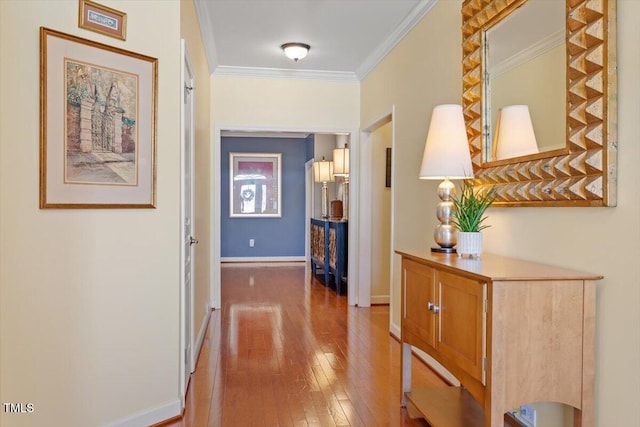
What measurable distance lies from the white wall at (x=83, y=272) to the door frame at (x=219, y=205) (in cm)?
245

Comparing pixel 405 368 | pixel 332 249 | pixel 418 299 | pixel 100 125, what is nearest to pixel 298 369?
pixel 405 368

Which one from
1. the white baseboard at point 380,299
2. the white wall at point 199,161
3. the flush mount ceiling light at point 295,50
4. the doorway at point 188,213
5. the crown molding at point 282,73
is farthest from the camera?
the white baseboard at point 380,299

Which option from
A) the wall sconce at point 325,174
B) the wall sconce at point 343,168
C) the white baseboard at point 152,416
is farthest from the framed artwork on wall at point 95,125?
the wall sconce at point 325,174

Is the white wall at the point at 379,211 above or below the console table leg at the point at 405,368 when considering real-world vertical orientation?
above

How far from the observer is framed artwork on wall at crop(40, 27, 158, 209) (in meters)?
1.89

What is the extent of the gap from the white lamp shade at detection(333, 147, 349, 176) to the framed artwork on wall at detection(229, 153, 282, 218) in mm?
2723

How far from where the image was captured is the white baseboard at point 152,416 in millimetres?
2168

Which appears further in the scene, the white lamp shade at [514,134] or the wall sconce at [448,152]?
the wall sconce at [448,152]

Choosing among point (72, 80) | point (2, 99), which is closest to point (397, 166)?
point (72, 80)

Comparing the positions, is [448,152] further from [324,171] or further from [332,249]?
[324,171]

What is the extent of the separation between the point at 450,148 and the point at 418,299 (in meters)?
0.74

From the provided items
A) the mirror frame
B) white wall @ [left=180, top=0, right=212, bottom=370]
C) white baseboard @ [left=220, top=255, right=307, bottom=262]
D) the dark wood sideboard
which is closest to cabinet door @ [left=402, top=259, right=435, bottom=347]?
the mirror frame

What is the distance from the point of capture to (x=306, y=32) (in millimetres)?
3854

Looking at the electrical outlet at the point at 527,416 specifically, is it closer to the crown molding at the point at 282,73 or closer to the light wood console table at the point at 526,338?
the light wood console table at the point at 526,338
